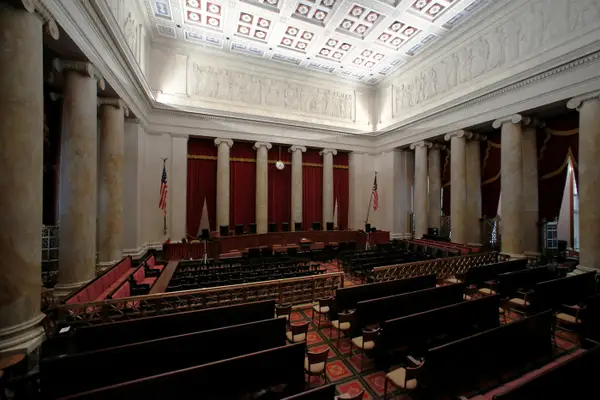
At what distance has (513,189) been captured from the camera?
9.46 m

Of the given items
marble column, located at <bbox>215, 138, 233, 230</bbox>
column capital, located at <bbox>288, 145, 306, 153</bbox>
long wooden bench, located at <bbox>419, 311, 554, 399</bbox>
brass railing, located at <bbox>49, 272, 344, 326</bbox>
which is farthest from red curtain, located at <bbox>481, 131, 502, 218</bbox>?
marble column, located at <bbox>215, 138, 233, 230</bbox>

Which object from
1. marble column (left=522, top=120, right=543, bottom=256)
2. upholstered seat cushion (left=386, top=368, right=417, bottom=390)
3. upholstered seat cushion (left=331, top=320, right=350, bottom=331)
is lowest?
upholstered seat cushion (left=331, top=320, right=350, bottom=331)

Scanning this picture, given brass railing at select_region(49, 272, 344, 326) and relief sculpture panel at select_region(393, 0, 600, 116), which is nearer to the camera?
brass railing at select_region(49, 272, 344, 326)

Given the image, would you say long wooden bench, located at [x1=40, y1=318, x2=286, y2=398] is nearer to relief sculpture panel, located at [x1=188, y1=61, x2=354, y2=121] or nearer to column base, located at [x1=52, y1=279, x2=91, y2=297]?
column base, located at [x1=52, y1=279, x2=91, y2=297]

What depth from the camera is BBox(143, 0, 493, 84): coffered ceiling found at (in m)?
10.1

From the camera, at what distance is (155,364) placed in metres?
2.92

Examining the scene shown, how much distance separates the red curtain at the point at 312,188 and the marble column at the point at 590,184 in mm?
10736

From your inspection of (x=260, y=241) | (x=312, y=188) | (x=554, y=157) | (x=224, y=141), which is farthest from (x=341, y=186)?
(x=554, y=157)

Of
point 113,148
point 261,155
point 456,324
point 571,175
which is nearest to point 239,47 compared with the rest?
point 261,155

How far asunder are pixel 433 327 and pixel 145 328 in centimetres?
392

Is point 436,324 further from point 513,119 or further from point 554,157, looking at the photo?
point 554,157

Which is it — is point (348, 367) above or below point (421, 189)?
below

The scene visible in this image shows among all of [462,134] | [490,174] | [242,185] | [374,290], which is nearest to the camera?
[374,290]

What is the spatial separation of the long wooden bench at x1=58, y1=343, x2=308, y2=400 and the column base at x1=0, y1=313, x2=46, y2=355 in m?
2.92
